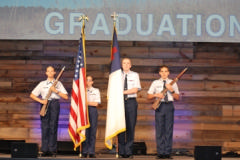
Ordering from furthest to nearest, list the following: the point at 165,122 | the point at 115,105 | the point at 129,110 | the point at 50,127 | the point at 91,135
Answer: the point at 50,127 → the point at 91,135 → the point at 165,122 → the point at 129,110 → the point at 115,105

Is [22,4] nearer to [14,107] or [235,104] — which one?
[14,107]

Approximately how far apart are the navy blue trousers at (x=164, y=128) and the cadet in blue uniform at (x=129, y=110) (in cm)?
46

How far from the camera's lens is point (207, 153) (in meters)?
7.93

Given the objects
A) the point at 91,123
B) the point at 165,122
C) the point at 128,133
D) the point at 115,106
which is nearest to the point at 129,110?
the point at 115,106

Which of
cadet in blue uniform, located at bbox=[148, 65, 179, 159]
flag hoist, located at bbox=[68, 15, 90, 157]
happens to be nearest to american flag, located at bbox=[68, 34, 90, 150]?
flag hoist, located at bbox=[68, 15, 90, 157]

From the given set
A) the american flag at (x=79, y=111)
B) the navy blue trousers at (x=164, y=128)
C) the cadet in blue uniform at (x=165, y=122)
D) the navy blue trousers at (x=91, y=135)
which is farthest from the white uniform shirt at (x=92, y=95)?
the navy blue trousers at (x=164, y=128)

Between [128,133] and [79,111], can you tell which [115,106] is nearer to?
[128,133]

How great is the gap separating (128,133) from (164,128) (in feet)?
2.22

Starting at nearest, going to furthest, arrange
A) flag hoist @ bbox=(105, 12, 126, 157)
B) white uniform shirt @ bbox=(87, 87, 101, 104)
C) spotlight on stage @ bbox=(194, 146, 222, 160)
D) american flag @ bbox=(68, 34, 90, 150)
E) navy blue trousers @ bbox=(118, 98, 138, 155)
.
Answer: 1. spotlight on stage @ bbox=(194, 146, 222, 160)
2. flag hoist @ bbox=(105, 12, 126, 157)
3. navy blue trousers @ bbox=(118, 98, 138, 155)
4. american flag @ bbox=(68, 34, 90, 150)
5. white uniform shirt @ bbox=(87, 87, 101, 104)

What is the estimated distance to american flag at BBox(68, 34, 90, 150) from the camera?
8.28 metres

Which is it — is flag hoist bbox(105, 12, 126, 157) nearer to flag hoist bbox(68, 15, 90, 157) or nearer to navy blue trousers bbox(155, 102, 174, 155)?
flag hoist bbox(68, 15, 90, 157)

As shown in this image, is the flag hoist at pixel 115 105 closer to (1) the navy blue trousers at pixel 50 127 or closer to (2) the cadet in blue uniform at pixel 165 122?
(2) the cadet in blue uniform at pixel 165 122

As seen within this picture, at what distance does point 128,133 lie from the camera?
26.9 feet

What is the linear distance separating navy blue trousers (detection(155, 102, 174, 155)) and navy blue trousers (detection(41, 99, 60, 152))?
1856 millimetres
